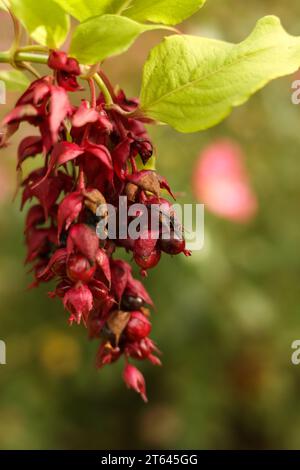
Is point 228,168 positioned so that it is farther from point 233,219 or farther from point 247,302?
point 247,302

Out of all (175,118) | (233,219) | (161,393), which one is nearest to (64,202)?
(175,118)

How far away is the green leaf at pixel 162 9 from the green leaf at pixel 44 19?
0.22 feet

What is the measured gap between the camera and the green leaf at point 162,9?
776 millimetres

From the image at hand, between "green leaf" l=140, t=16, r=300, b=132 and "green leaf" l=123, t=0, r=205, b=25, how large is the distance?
6 centimetres

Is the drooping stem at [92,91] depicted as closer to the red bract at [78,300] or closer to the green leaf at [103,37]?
the green leaf at [103,37]

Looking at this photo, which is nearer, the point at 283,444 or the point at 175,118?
the point at 175,118

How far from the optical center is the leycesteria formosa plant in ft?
2.24

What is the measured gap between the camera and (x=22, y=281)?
2.22 m

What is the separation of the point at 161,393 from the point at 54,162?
178 centimetres

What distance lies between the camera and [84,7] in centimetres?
75

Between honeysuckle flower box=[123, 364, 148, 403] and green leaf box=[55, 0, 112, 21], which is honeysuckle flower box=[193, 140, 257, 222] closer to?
Result: honeysuckle flower box=[123, 364, 148, 403]

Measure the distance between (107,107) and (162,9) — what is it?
13cm

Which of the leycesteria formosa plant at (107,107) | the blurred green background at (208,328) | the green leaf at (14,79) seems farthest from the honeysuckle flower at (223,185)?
the leycesteria formosa plant at (107,107)

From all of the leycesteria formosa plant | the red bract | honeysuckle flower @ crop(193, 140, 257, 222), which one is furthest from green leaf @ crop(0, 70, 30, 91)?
honeysuckle flower @ crop(193, 140, 257, 222)
